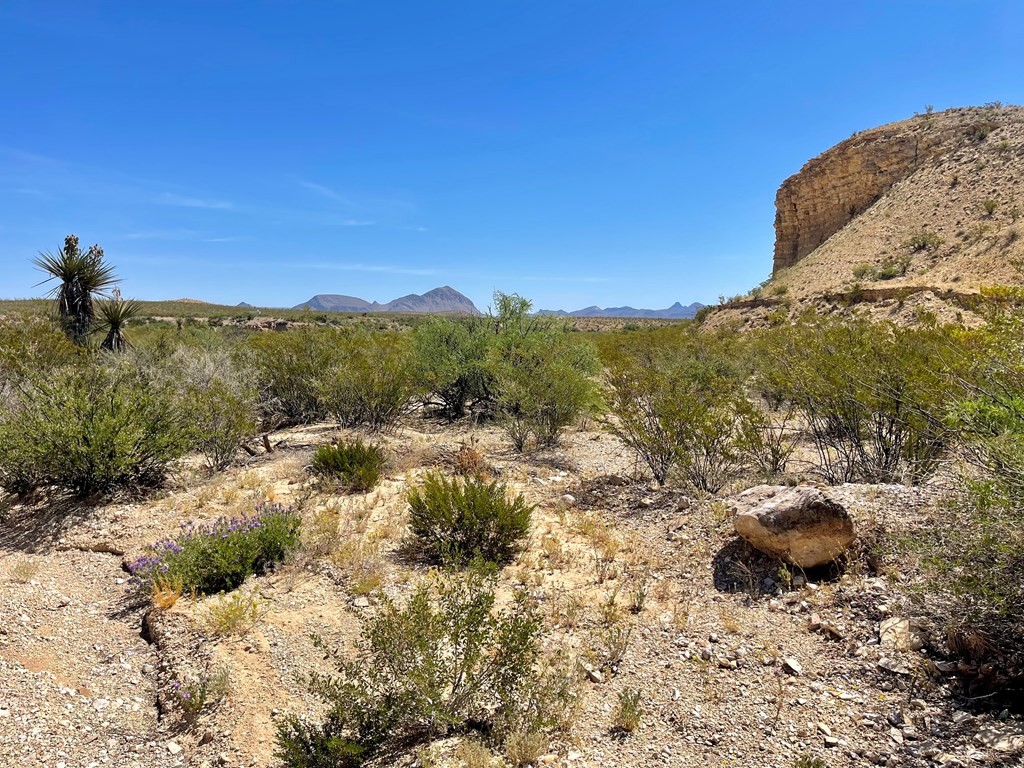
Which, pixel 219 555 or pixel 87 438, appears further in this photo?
pixel 87 438

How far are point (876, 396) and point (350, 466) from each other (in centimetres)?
695

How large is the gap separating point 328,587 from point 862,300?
26188 millimetres

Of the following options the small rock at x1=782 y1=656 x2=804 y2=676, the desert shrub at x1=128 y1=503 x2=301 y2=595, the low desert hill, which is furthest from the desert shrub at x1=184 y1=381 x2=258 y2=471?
the low desert hill

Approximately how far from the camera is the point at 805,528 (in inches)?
177

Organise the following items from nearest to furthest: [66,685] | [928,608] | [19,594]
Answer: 1. [928,608]
2. [66,685]
3. [19,594]

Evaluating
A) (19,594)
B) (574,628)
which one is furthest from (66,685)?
(574,628)

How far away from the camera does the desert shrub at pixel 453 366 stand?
1348 centimetres

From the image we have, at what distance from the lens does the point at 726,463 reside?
24.4 feet

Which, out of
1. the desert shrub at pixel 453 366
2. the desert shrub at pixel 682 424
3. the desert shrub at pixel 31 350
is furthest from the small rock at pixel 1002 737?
the desert shrub at pixel 31 350

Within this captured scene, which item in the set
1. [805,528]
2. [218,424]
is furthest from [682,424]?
[218,424]

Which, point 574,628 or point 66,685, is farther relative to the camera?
point 574,628

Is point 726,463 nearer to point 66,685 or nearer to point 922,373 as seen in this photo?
point 922,373

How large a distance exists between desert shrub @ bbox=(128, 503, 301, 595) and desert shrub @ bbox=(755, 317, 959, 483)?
21.5ft

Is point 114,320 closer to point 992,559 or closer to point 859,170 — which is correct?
point 992,559
